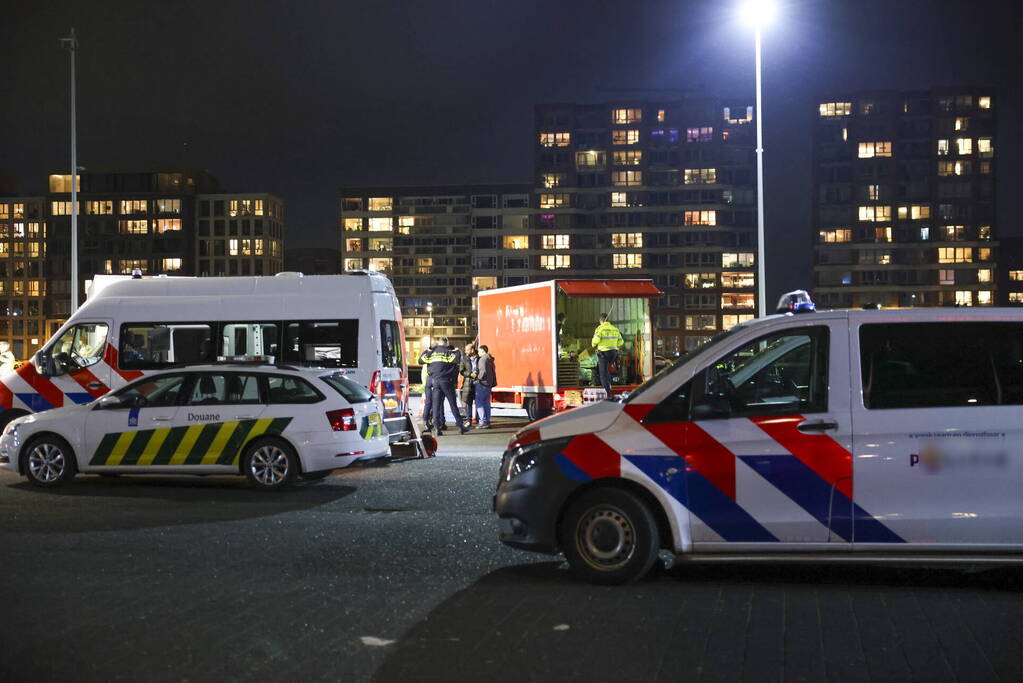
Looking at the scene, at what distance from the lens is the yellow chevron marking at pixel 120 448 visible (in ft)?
42.9

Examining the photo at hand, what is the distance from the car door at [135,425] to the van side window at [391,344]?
159 inches

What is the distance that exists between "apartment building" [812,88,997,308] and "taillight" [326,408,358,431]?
131 metres

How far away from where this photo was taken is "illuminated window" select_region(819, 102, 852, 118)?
142 meters

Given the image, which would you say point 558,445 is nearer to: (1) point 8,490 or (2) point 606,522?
(2) point 606,522

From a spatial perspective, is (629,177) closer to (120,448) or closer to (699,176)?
(699,176)

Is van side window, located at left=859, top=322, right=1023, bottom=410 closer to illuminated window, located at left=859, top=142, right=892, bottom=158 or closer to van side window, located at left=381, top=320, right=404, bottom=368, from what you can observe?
van side window, located at left=381, top=320, right=404, bottom=368

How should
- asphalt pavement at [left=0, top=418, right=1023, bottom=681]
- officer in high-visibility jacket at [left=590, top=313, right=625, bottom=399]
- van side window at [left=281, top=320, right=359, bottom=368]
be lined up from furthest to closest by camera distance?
officer in high-visibility jacket at [left=590, top=313, right=625, bottom=399], van side window at [left=281, top=320, right=359, bottom=368], asphalt pavement at [left=0, top=418, right=1023, bottom=681]

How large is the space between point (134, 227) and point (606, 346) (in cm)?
13217

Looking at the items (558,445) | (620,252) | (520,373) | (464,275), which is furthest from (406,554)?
(464,275)

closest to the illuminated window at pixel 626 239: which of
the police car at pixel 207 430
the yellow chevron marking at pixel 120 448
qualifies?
the police car at pixel 207 430

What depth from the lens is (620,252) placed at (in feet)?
443

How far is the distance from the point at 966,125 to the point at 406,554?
473ft

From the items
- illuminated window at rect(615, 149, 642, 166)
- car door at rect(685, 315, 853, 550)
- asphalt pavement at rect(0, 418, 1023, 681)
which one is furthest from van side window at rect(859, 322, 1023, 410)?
illuminated window at rect(615, 149, 642, 166)

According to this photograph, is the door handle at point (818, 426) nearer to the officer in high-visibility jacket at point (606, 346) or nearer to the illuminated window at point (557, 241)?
the officer in high-visibility jacket at point (606, 346)
